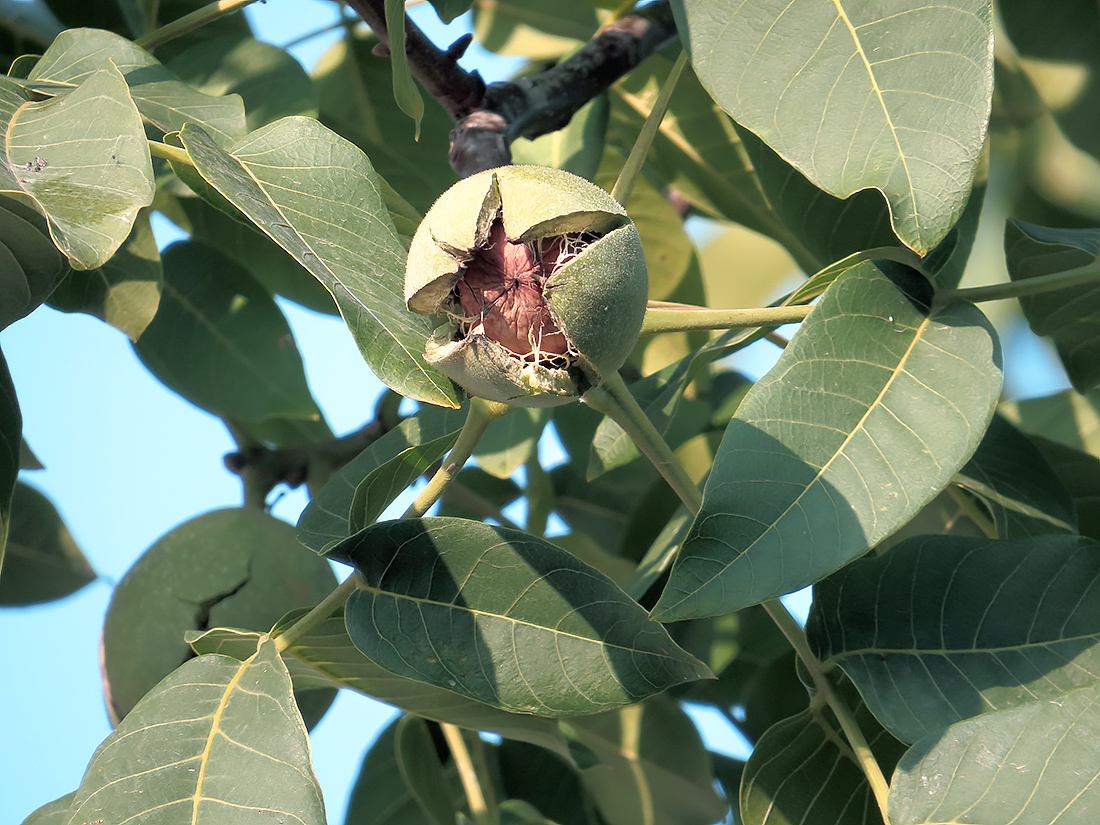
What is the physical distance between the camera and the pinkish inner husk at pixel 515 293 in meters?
A: 0.53

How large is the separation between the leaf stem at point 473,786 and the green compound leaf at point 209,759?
37cm

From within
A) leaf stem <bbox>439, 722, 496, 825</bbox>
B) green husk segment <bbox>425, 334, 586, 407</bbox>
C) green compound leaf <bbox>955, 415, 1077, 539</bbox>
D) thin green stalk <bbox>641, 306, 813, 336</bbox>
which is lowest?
leaf stem <bbox>439, 722, 496, 825</bbox>

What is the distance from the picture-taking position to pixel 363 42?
1.39m

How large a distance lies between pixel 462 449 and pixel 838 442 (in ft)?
0.86

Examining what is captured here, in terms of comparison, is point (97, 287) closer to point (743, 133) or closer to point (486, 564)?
point (486, 564)

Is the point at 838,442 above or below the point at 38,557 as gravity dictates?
above

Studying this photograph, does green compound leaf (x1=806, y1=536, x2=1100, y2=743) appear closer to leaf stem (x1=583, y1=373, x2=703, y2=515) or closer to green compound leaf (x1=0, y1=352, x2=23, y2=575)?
leaf stem (x1=583, y1=373, x2=703, y2=515)

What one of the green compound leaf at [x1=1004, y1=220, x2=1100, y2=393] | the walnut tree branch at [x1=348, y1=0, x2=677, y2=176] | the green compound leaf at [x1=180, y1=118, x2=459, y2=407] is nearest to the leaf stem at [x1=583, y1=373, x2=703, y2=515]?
the green compound leaf at [x1=180, y1=118, x2=459, y2=407]

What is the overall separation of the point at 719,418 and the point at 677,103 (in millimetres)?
417

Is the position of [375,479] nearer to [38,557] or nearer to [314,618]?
[314,618]

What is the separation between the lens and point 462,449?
704mm

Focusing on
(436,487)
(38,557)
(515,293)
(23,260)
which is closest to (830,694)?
(436,487)

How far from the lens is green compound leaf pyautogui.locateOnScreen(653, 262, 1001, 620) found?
2.03 feet

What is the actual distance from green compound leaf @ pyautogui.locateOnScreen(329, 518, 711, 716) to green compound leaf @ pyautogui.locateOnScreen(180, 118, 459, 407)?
0.58 feet
